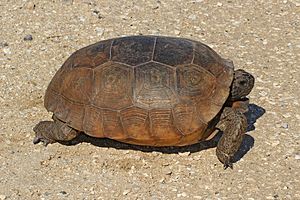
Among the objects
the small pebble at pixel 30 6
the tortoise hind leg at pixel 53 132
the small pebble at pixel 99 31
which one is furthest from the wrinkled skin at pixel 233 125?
the small pebble at pixel 30 6

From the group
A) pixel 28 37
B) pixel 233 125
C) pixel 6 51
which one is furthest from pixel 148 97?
pixel 28 37

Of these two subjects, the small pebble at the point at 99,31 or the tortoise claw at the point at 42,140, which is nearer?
the tortoise claw at the point at 42,140

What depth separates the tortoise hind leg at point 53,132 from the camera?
6043 mm

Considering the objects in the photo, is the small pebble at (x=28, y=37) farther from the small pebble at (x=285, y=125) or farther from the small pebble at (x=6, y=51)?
the small pebble at (x=285, y=125)

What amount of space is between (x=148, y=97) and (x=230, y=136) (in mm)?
849

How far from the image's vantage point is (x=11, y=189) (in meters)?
5.60

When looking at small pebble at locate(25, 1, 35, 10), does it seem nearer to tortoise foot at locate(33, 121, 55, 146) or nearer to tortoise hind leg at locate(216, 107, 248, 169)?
tortoise foot at locate(33, 121, 55, 146)

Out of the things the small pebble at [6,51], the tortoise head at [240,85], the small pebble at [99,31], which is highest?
the tortoise head at [240,85]

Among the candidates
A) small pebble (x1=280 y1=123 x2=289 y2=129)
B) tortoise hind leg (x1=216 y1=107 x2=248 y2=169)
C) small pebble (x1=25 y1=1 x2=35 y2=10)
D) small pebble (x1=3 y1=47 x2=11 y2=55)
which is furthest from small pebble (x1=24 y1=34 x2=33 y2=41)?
small pebble (x1=280 y1=123 x2=289 y2=129)

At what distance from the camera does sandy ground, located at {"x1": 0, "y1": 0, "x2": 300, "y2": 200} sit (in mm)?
5703

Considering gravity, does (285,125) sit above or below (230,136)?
below

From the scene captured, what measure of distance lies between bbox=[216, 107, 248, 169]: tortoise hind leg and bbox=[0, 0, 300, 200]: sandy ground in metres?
0.14

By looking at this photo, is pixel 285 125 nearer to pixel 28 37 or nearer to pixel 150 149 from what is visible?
pixel 150 149

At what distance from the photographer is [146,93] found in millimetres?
5723
